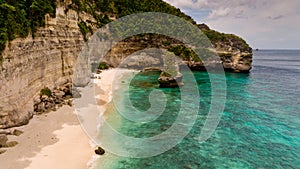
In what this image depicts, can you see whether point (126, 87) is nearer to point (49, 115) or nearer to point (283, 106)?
point (49, 115)

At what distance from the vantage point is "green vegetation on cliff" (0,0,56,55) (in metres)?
21.3

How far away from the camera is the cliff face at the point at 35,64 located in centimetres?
2088

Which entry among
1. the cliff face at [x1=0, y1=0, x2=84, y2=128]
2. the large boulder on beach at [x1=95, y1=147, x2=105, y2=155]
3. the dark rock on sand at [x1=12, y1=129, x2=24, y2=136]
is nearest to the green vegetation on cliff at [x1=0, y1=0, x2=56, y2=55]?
the cliff face at [x1=0, y1=0, x2=84, y2=128]

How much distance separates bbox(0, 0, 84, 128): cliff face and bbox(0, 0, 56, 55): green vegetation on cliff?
0.83 metres

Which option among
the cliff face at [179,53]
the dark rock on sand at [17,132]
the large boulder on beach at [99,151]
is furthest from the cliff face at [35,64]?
the cliff face at [179,53]

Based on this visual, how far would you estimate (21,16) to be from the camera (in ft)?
79.6

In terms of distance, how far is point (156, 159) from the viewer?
757 inches

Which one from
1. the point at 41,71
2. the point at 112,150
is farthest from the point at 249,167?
the point at 41,71

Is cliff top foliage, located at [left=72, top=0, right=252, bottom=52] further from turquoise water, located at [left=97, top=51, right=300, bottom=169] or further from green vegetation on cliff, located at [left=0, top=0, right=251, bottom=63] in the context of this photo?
turquoise water, located at [left=97, top=51, right=300, bottom=169]

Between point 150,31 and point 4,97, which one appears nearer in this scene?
point 4,97

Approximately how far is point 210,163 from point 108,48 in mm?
57935

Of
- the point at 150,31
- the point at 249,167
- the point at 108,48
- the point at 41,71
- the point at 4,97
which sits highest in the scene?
the point at 150,31

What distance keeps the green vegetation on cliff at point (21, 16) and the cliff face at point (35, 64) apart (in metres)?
0.83

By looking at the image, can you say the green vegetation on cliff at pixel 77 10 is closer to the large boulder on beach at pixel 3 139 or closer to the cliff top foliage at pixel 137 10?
the cliff top foliage at pixel 137 10
